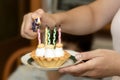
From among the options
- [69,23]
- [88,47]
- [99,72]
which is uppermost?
[69,23]

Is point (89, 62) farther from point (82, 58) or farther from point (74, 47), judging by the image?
point (74, 47)

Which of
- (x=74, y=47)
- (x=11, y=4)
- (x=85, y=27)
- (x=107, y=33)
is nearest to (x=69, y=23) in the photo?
(x=85, y=27)

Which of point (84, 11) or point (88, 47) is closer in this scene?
point (84, 11)

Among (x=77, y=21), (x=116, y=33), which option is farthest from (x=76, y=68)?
(x=77, y=21)

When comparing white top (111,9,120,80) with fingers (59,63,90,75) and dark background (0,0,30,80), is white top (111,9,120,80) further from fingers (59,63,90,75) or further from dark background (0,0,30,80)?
dark background (0,0,30,80)

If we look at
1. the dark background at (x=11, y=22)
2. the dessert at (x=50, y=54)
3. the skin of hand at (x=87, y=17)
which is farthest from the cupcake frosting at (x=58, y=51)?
the dark background at (x=11, y=22)

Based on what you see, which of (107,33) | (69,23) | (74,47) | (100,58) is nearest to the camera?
(100,58)

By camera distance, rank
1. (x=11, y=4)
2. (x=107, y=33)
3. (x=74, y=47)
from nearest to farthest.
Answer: (x=74, y=47)
(x=107, y=33)
(x=11, y=4)

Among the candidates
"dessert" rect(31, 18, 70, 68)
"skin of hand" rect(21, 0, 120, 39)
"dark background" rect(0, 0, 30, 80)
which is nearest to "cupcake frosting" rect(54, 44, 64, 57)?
"dessert" rect(31, 18, 70, 68)
